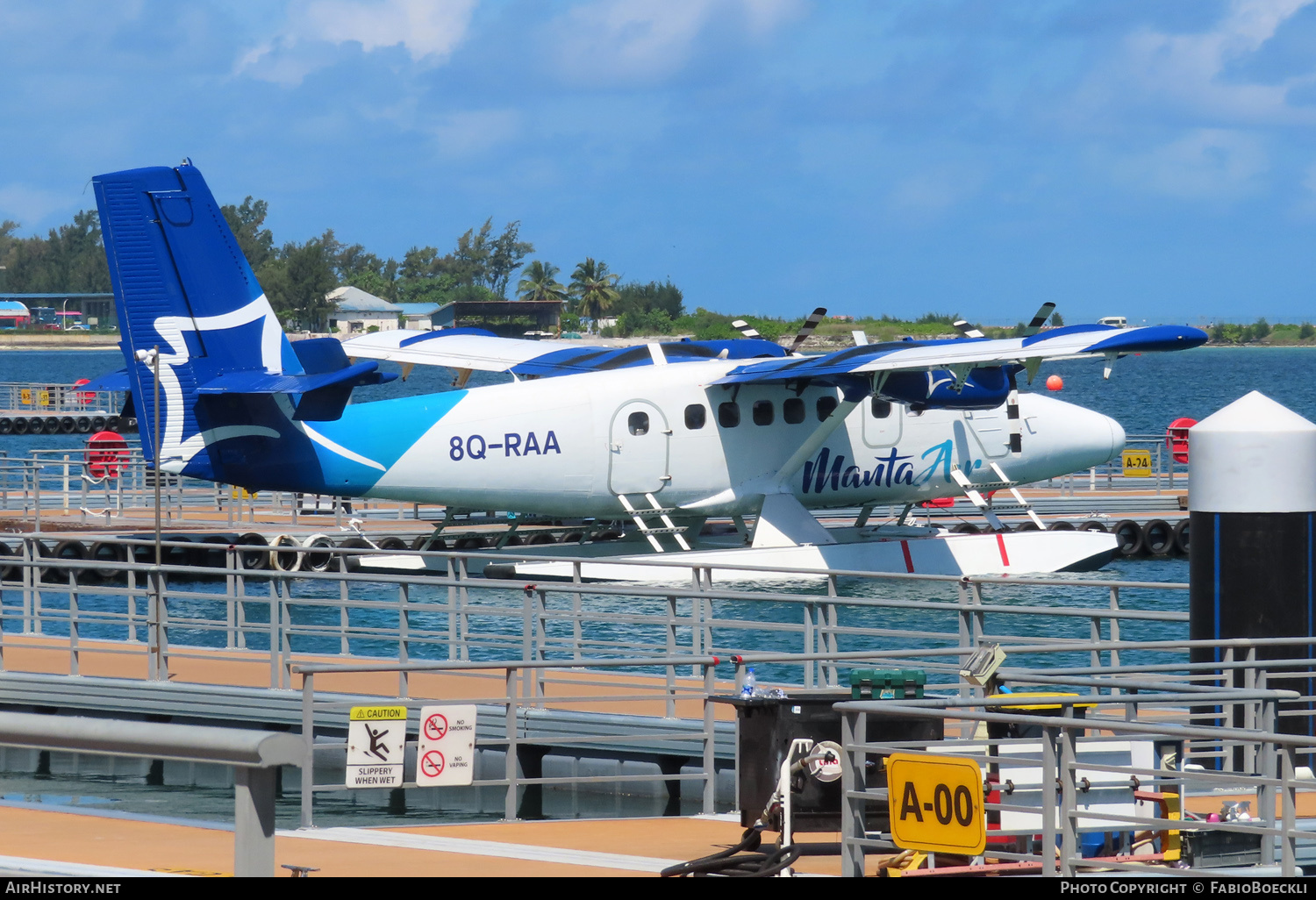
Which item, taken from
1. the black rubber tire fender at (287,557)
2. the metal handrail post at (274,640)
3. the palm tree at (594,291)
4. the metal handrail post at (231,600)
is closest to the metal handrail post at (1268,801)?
the metal handrail post at (274,640)

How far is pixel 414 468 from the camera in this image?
23.2 metres

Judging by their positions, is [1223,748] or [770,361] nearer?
[1223,748]

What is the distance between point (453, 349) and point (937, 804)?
23.3m

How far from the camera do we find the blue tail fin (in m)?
21.8

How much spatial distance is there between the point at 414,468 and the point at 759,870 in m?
15.6

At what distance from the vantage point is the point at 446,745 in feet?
33.7

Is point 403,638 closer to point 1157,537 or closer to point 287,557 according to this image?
point 287,557

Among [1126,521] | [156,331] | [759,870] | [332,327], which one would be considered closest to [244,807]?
[759,870]

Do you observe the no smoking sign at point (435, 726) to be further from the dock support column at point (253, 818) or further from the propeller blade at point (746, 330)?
the propeller blade at point (746, 330)

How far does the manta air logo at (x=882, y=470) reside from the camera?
2616 centimetres

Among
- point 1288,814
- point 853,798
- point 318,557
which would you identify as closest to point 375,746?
point 853,798

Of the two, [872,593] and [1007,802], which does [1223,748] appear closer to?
[1007,802]

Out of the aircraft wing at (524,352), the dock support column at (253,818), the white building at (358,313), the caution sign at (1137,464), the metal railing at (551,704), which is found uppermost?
the white building at (358,313)

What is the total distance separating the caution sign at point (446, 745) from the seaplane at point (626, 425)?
11036mm
